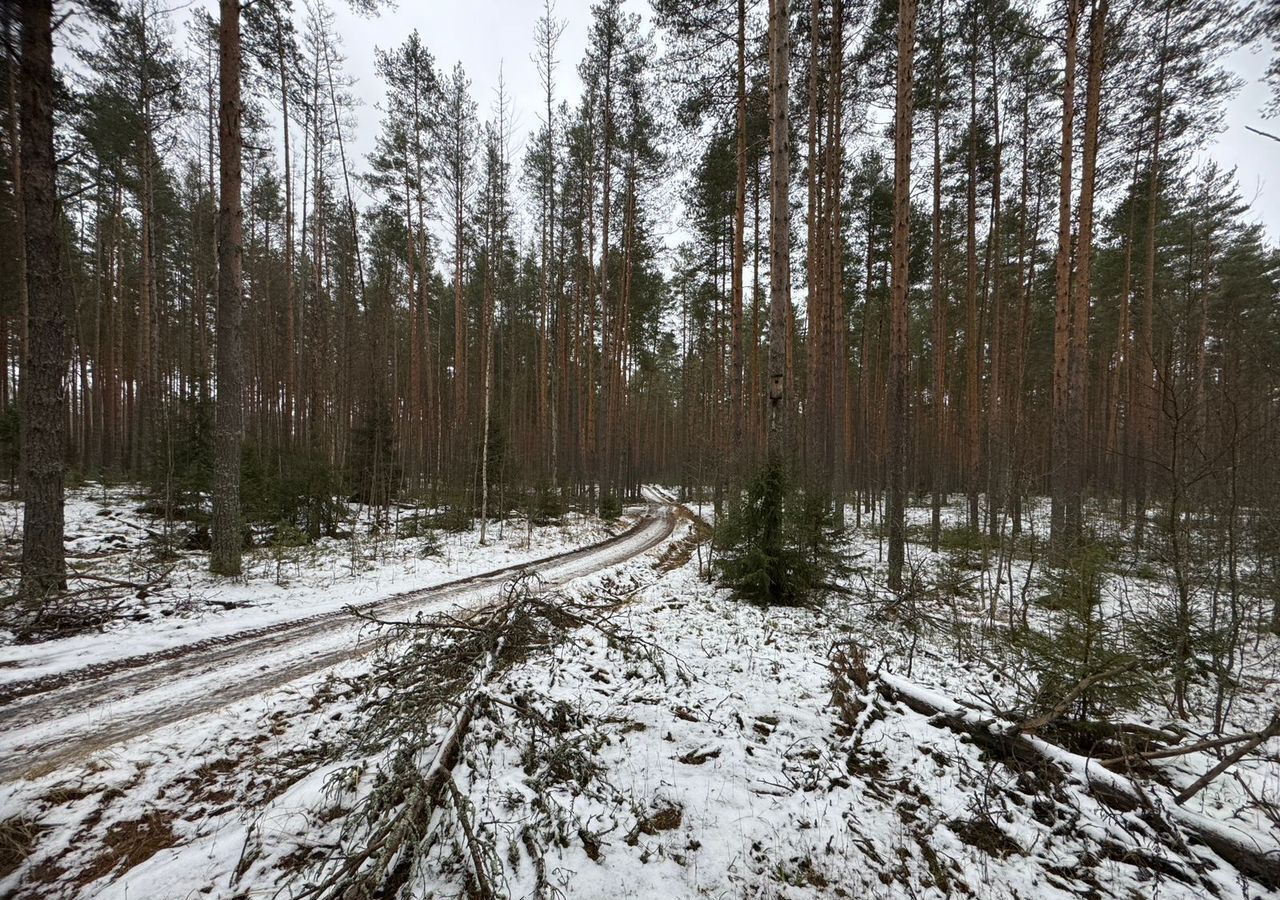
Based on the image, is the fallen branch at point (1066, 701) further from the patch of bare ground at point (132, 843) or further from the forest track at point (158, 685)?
the forest track at point (158, 685)

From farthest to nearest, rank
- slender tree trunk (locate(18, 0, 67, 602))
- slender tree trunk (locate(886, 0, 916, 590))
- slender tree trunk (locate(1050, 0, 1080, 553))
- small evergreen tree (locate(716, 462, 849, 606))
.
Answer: slender tree trunk (locate(1050, 0, 1080, 553)), slender tree trunk (locate(886, 0, 916, 590)), small evergreen tree (locate(716, 462, 849, 606)), slender tree trunk (locate(18, 0, 67, 602))

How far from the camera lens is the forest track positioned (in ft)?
10.9

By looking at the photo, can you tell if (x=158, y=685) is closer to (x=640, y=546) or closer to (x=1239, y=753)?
(x=1239, y=753)

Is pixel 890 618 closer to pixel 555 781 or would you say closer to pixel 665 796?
pixel 665 796

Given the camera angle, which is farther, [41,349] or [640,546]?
[640,546]

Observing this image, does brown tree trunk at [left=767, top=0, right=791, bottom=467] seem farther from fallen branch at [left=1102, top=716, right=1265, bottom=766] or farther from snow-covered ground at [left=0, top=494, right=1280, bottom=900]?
fallen branch at [left=1102, top=716, right=1265, bottom=766]

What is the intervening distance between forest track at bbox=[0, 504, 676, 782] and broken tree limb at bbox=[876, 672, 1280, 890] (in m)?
5.71

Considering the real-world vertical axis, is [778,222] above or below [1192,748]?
above

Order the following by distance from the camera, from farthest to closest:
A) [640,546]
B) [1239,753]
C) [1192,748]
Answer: [640,546] < [1192,748] < [1239,753]

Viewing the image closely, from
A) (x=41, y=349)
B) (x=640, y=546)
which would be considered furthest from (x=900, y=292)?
(x=41, y=349)

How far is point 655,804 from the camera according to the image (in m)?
3.00

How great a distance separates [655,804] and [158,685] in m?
4.89

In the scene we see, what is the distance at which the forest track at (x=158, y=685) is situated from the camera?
131 inches

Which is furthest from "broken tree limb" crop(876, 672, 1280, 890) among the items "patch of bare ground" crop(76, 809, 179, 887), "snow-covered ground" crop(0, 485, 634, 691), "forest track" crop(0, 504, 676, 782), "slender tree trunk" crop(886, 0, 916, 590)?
"snow-covered ground" crop(0, 485, 634, 691)
